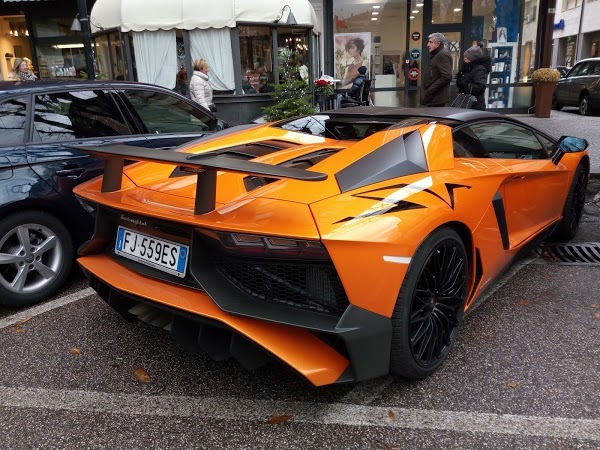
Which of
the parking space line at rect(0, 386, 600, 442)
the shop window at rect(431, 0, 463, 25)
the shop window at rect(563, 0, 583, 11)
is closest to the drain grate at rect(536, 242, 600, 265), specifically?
the parking space line at rect(0, 386, 600, 442)

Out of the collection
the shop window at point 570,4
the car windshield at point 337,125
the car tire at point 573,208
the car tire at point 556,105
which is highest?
the shop window at point 570,4

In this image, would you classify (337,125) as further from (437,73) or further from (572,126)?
(572,126)

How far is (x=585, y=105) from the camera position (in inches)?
585

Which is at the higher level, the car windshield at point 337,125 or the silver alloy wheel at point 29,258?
the car windshield at point 337,125

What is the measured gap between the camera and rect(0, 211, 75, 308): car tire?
3.41 metres

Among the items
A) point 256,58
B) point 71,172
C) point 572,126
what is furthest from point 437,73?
point 572,126

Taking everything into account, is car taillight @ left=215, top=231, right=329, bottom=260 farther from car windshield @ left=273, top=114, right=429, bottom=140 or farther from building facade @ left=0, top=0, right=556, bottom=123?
building facade @ left=0, top=0, right=556, bottom=123

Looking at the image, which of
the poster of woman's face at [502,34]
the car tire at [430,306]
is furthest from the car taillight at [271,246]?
the poster of woman's face at [502,34]

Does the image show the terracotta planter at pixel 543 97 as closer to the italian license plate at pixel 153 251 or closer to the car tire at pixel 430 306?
the car tire at pixel 430 306

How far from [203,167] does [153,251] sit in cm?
61

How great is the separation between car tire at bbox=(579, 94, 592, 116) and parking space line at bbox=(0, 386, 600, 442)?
14.8 m

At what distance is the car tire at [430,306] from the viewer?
2.28 meters

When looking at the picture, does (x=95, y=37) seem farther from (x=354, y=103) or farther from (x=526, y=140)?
(x=526, y=140)

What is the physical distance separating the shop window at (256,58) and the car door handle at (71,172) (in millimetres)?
8362
